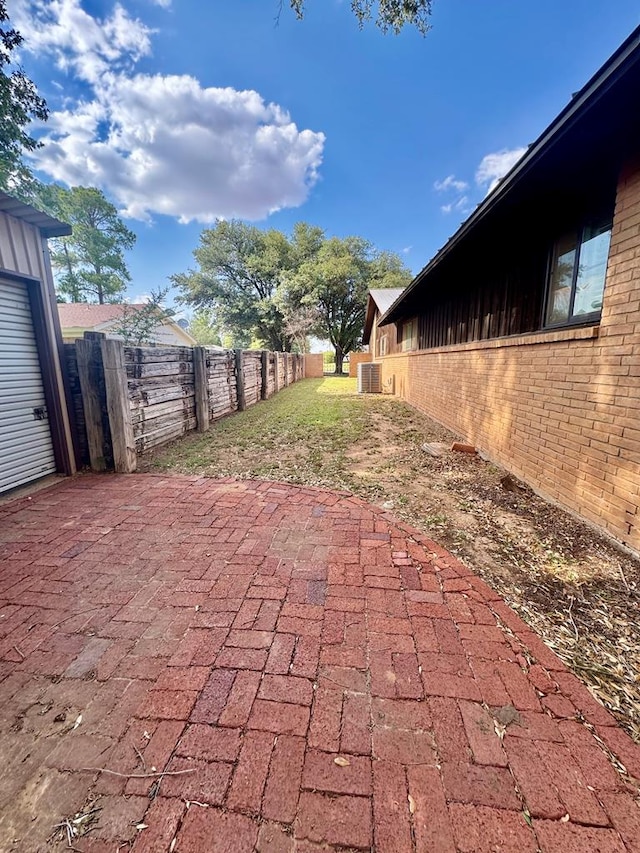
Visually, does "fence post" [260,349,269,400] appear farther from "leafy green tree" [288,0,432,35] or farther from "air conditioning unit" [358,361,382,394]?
"leafy green tree" [288,0,432,35]

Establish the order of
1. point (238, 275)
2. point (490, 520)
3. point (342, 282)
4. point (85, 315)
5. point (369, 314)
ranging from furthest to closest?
point (238, 275)
point (342, 282)
point (85, 315)
point (369, 314)
point (490, 520)

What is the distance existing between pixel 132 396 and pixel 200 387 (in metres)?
2.07

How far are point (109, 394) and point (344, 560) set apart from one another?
144 inches

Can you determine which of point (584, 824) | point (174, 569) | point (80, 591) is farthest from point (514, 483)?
point (80, 591)

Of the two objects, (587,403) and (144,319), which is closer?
(587,403)

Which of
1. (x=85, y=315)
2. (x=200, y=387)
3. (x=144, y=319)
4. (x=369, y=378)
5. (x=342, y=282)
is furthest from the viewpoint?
(x=342, y=282)

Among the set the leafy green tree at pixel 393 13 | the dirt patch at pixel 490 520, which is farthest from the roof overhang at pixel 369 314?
the leafy green tree at pixel 393 13

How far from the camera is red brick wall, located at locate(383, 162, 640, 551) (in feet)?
8.13

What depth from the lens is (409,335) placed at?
458 inches

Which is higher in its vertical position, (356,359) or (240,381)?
(356,359)

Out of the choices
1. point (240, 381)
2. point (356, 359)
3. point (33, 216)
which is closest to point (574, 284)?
point (33, 216)

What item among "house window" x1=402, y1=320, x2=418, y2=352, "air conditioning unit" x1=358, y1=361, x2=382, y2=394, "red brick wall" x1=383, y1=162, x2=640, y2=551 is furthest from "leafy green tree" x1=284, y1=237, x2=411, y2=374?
"red brick wall" x1=383, y1=162, x2=640, y2=551

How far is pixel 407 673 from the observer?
5.22 ft

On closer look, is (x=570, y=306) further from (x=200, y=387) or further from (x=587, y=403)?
(x=200, y=387)
